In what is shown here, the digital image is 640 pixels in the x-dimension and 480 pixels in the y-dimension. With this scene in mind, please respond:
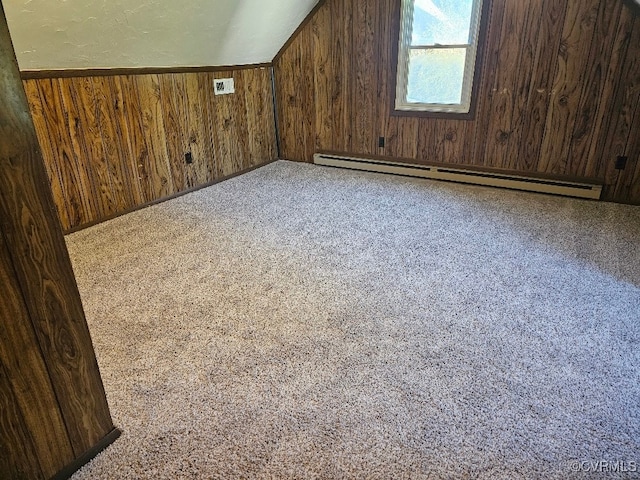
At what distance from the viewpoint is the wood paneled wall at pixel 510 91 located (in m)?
2.98

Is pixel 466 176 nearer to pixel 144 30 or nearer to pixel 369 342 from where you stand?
pixel 369 342

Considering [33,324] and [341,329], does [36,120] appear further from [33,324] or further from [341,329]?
[341,329]

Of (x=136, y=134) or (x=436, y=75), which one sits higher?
(x=436, y=75)

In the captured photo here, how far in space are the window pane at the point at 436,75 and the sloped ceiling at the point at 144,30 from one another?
3.73ft

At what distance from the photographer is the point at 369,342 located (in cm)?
173

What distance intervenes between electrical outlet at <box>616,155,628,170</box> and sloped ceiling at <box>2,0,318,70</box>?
2.85m

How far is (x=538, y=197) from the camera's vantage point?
3.35 metres

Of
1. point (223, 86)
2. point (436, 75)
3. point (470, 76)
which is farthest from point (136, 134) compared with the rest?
point (470, 76)

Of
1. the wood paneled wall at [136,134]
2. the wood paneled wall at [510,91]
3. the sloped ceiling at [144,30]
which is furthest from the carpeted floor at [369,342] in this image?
the sloped ceiling at [144,30]

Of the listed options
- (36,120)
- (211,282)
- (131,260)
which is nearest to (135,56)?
(36,120)

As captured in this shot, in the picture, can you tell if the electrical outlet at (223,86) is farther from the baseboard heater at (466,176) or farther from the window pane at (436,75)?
the window pane at (436,75)

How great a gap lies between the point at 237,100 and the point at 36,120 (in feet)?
5.87

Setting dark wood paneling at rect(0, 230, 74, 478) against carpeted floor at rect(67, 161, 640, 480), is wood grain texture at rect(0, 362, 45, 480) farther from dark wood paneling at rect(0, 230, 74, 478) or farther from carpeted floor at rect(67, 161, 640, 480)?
carpeted floor at rect(67, 161, 640, 480)

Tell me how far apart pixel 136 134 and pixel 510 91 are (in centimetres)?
294
